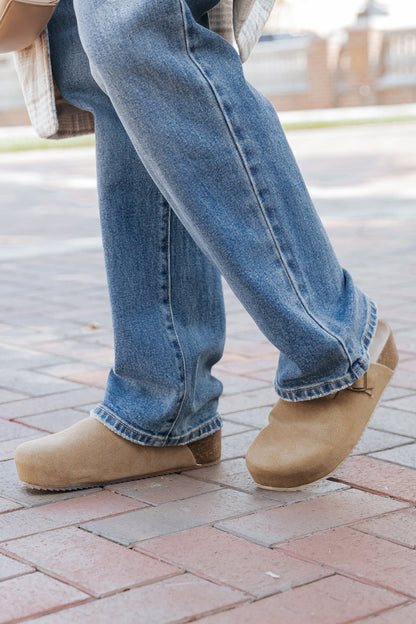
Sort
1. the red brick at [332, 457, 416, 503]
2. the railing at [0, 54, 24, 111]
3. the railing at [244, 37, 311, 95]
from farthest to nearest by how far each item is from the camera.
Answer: the railing at [0, 54, 24, 111] → the railing at [244, 37, 311, 95] → the red brick at [332, 457, 416, 503]

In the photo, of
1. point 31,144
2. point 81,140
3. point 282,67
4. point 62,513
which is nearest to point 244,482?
point 62,513

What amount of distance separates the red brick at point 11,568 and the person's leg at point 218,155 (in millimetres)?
525

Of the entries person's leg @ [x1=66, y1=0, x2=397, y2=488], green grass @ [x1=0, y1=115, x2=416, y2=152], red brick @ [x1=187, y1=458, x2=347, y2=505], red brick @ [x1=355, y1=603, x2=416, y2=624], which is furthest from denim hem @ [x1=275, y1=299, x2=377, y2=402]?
green grass @ [x1=0, y1=115, x2=416, y2=152]

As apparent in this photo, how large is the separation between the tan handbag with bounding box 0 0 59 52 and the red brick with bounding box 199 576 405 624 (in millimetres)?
1005

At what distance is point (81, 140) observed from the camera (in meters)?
16.3

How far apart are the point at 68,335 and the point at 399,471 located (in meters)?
1.69

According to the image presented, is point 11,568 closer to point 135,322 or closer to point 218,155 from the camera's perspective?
point 135,322

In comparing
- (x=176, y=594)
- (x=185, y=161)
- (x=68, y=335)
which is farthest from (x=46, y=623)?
(x=68, y=335)

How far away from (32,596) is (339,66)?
74.3 feet

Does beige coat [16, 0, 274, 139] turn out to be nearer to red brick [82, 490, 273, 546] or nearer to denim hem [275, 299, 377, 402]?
denim hem [275, 299, 377, 402]

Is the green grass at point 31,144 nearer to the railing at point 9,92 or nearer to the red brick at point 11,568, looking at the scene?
the railing at point 9,92

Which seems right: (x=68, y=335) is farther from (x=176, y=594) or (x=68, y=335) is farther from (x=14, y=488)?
(x=176, y=594)

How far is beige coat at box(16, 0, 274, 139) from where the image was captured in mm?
1762

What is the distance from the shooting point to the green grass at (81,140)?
1482 centimetres
